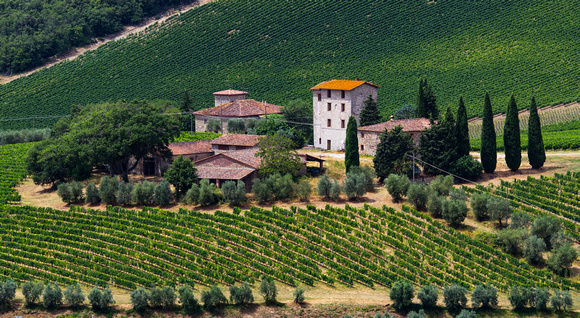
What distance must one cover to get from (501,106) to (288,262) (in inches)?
2204

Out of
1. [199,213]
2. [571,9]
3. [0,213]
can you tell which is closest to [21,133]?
[0,213]

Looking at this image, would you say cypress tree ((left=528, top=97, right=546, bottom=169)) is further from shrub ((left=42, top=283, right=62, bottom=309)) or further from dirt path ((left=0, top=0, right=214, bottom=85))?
dirt path ((left=0, top=0, right=214, bottom=85))

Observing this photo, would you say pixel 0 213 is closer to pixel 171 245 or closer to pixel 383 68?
pixel 171 245

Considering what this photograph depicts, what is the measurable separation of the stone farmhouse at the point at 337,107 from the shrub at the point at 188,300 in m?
34.3

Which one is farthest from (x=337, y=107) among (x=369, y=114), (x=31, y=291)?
(x=31, y=291)

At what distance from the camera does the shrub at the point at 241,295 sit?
143 feet

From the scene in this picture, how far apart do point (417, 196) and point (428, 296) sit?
1297 centimetres

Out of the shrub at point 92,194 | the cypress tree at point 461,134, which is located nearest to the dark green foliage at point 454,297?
the cypress tree at point 461,134

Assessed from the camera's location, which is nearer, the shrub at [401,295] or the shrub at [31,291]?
the shrub at [401,295]

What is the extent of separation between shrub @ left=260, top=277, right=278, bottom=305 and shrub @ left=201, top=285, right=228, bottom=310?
7.67 feet

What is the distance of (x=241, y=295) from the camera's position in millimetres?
43469

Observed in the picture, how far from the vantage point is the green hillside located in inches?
4341

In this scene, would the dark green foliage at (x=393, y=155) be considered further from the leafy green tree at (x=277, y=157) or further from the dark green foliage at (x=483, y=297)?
the dark green foliage at (x=483, y=297)

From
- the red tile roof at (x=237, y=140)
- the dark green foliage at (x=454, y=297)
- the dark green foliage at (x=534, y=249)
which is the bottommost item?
the dark green foliage at (x=454, y=297)
